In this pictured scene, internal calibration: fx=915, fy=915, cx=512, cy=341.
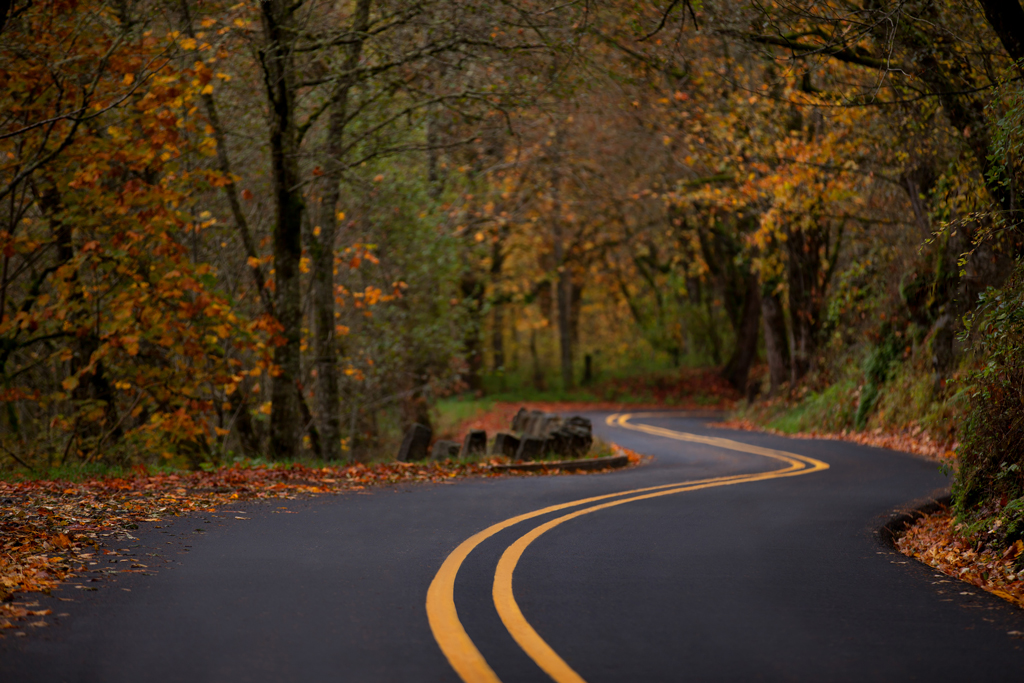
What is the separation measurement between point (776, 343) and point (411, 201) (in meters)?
12.2

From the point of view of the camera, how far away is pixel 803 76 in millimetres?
18734

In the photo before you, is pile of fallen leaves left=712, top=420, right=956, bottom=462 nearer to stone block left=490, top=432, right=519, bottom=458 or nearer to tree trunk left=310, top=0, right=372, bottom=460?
stone block left=490, top=432, right=519, bottom=458

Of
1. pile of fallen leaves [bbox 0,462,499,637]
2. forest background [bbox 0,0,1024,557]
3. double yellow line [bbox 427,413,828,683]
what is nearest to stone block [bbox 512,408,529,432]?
forest background [bbox 0,0,1024,557]

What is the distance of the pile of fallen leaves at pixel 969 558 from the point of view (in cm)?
648

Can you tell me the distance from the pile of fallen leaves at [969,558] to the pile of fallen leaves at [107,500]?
242 inches

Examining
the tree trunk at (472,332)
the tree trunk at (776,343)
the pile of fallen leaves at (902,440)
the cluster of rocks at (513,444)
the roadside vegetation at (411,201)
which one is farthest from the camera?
the tree trunk at (472,332)

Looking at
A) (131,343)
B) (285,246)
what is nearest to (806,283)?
(285,246)

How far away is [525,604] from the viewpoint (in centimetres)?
559

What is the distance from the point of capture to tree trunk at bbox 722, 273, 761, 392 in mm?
33750

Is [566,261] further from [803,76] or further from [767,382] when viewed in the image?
[803,76]

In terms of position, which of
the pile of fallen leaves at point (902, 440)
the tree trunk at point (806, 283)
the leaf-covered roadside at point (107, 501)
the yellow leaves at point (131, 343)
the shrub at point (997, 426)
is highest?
the tree trunk at point (806, 283)

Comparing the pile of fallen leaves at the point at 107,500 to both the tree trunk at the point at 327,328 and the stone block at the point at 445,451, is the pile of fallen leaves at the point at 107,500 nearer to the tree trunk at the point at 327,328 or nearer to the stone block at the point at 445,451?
the stone block at the point at 445,451

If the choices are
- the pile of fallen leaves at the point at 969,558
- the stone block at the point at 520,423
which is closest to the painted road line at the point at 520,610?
the pile of fallen leaves at the point at 969,558

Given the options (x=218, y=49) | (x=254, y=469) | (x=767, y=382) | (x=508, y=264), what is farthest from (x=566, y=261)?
(x=254, y=469)
